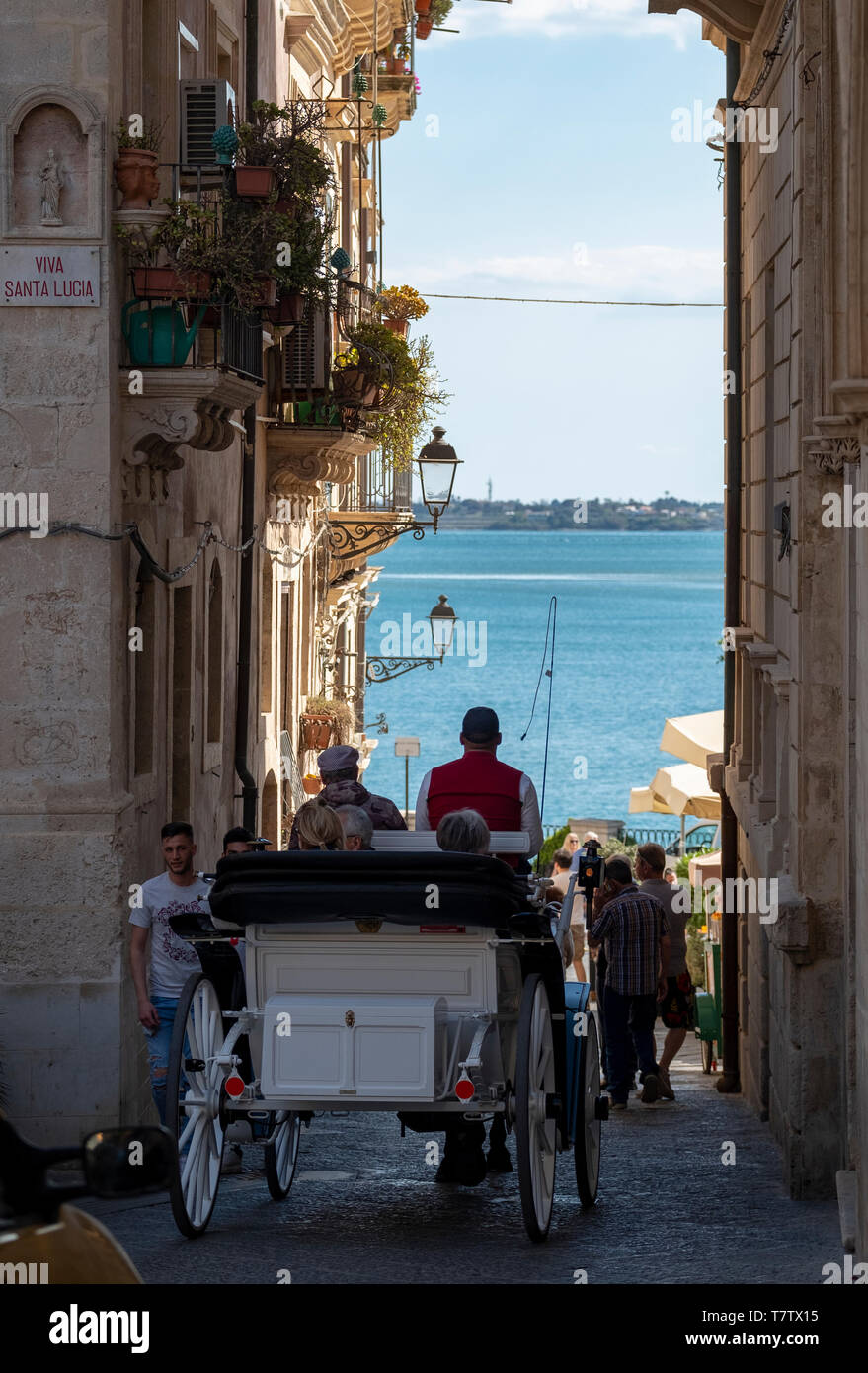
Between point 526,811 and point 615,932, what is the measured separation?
3.76 metres

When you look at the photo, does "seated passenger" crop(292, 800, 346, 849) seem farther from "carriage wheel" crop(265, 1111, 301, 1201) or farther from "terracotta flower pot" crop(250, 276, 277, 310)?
"terracotta flower pot" crop(250, 276, 277, 310)

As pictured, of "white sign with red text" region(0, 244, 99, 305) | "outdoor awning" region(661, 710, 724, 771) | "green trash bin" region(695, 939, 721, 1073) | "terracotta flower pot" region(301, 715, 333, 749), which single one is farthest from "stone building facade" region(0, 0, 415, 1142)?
"outdoor awning" region(661, 710, 724, 771)

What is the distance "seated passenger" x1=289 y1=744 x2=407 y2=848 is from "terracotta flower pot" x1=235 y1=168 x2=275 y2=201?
4.36 metres

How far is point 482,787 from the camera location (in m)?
9.21

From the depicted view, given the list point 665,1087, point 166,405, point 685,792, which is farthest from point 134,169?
point 685,792

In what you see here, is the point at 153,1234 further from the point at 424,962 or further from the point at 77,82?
the point at 77,82

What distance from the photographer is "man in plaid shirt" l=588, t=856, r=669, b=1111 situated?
12625 millimetres

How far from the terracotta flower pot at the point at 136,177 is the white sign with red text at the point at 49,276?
1.18 feet

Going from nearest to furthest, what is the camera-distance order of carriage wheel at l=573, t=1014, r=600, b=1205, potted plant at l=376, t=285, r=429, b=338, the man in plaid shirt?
carriage wheel at l=573, t=1014, r=600, b=1205, the man in plaid shirt, potted plant at l=376, t=285, r=429, b=338

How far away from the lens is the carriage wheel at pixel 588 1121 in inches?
342

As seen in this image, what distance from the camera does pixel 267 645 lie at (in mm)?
21141

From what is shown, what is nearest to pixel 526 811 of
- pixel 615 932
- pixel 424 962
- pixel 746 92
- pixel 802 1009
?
pixel 424 962

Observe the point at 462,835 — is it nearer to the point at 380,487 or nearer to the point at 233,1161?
the point at 233,1161

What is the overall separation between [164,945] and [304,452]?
10.9 metres
